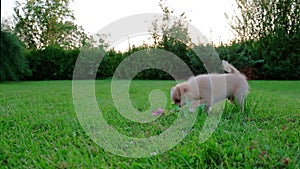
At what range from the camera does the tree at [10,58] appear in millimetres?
11391

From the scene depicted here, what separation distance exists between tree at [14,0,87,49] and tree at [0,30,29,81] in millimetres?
10935

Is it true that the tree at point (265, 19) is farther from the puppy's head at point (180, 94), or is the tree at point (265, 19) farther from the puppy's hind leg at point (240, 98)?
the puppy's head at point (180, 94)

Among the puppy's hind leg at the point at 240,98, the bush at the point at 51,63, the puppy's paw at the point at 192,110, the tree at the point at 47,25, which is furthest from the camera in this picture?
the tree at the point at 47,25

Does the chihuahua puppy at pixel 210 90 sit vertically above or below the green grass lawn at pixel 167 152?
above

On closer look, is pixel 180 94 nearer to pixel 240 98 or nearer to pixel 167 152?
pixel 240 98

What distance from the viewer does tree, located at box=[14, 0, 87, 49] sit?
23.4 metres

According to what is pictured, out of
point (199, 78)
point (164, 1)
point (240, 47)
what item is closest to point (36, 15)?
point (164, 1)

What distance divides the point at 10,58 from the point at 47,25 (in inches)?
542

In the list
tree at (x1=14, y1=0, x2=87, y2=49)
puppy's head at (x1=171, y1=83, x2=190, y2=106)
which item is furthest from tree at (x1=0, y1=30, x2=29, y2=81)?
tree at (x1=14, y1=0, x2=87, y2=49)

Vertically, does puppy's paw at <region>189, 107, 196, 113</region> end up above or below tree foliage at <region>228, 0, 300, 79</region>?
below

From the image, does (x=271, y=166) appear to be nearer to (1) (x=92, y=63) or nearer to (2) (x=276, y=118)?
(2) (x=276, y=118)

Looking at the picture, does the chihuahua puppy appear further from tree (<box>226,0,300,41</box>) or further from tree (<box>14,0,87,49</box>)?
tree (<box>14,0,87,49</box>)

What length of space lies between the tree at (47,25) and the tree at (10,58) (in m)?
10.9

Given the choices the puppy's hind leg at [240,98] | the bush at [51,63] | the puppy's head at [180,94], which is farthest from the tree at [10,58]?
the puppy's hind leg at [240,98]
